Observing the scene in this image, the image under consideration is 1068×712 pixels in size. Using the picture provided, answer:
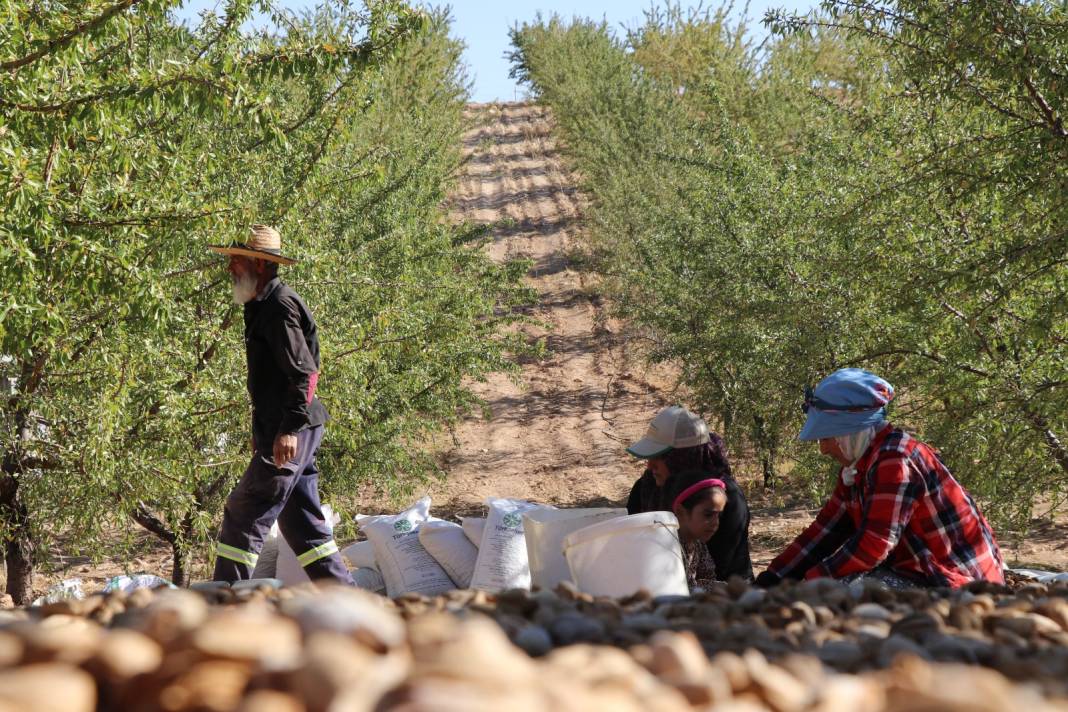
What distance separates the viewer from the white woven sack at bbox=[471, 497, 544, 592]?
4.76 meters

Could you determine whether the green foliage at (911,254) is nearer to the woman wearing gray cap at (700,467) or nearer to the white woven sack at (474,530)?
the woman wearing gray cap at (700,467)

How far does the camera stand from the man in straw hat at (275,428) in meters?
4.53

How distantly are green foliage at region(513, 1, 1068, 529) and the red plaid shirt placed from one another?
4.95 feet

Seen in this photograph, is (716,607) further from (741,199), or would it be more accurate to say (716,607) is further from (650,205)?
(650,205)

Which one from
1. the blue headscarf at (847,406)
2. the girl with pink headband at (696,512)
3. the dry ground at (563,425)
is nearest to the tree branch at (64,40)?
the girl with pink headband at (696,512)

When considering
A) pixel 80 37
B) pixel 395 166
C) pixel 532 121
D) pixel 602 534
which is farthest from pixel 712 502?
pixel 532 121

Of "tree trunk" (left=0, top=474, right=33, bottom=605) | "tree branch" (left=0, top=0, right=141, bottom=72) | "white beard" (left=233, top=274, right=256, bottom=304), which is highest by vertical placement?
"tree branch" (left=0, top=0, right=141, bottom=72)

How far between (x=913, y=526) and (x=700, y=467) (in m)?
0.95

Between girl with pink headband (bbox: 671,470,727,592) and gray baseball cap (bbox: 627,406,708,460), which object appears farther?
gray baseball cap (bbox: 627,406,708,460)

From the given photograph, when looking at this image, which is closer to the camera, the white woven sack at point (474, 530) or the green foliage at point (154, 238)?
the green foliage at point (154, 238)

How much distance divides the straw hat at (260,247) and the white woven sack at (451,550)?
1.43 meters

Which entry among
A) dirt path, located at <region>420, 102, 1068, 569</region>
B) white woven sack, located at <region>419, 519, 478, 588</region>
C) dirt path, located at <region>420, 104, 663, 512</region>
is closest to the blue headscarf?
white woven sack, located at <region>419, 519, 478, 588</region>

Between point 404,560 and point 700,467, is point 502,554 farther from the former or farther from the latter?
point 700,467

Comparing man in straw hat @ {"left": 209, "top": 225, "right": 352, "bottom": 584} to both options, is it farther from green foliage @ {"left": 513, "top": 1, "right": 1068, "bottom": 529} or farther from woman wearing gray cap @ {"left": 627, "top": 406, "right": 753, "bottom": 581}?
green foliage @ {"left": 513, "top": 1, "right": 1068, "bottom": 529}
